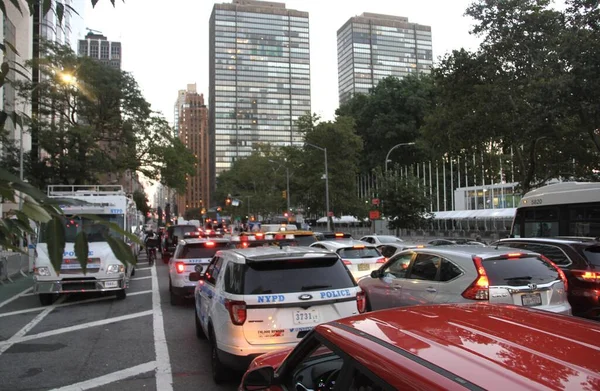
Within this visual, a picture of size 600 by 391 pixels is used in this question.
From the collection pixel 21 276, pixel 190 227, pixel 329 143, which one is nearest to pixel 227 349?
pixel 21 276

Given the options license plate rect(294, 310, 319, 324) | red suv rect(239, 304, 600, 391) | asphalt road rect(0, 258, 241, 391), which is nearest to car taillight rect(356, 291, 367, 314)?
license plate rect(294, 310, 319, 324)

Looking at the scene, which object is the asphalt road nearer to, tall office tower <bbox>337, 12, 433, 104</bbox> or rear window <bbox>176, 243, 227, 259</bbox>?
rear window <bbox>176, 243, 227, 259</bbox>

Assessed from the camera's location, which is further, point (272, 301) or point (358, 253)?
point (358, 253)

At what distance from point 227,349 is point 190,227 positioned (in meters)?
21.5

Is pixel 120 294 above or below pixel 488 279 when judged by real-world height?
below

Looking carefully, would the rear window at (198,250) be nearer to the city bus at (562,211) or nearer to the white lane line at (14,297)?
the white lane line at (14,297)

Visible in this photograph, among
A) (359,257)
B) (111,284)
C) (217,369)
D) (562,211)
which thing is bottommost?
(217,369)

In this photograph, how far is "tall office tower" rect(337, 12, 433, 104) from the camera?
412 feet

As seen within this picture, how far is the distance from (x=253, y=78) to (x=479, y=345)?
6299 inches

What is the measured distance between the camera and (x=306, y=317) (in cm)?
534

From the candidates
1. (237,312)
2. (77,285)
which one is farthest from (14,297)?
(237,312)

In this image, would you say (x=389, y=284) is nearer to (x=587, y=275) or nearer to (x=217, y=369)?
(x=587, y=275)

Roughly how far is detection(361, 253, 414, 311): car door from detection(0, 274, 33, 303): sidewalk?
32.7ft

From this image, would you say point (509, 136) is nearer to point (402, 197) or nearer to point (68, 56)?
point (402, 197)
